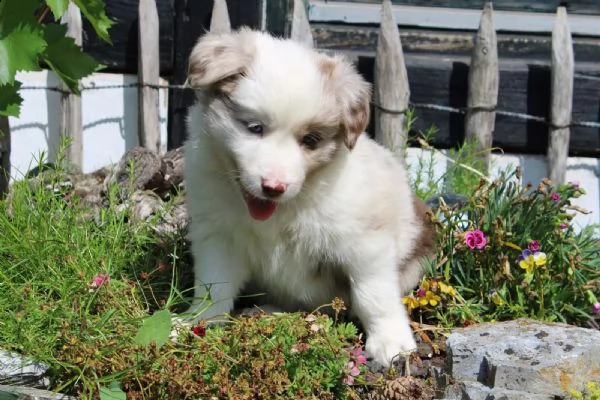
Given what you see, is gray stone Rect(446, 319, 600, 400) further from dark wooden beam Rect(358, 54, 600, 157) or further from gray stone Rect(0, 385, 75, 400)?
dark wooden beam Rect(358, 54, 600, 157)

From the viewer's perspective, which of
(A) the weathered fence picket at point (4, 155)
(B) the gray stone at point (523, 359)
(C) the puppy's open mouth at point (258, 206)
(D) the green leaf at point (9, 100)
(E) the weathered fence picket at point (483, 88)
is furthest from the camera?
(E) the weathered fence picket at point (483, 88)

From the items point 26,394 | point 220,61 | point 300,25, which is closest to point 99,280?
point 26,394

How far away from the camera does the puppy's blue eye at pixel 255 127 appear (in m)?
3.40

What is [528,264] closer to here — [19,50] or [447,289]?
[447,289]

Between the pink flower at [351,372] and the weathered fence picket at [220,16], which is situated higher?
the weathered fence picket at [220,16]

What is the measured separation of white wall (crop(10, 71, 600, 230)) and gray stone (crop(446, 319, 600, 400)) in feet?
9.29

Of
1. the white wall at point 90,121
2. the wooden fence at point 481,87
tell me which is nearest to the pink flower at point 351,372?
the wooden fence at point 481,87

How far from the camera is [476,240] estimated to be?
13.8ft

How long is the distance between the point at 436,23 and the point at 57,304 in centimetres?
400

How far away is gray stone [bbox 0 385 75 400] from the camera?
3.30 meters

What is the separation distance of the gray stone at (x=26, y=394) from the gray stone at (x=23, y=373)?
0.06m

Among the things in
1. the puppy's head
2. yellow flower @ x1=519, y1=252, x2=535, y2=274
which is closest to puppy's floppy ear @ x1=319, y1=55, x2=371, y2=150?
the puppy's head

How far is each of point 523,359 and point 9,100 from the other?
2.33 metres

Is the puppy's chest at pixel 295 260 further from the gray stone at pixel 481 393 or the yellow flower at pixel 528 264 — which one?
the yellow flower at pixel 528 264
